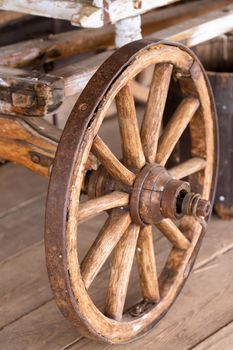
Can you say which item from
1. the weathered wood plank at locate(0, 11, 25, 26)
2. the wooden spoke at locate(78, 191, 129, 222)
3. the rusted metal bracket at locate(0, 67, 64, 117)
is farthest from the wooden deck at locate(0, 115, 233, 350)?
Result: the weathered wood plank at locate(0, 11, 25, 26)

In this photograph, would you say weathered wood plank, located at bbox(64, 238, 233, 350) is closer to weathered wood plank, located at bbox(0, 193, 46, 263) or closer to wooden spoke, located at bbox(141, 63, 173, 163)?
wooden spoke, located at bbox(141, 63, 173, 163)

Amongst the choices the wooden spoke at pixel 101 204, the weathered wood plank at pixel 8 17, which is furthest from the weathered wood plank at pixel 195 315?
the weathered wood plank at pixel 8 17

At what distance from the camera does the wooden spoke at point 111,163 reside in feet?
5.69

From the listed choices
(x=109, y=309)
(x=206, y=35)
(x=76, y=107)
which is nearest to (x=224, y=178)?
(x=206, y=35)

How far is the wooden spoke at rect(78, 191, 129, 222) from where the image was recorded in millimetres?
1697

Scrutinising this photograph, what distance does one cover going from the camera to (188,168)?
209 cm

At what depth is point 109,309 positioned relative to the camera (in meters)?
1.84

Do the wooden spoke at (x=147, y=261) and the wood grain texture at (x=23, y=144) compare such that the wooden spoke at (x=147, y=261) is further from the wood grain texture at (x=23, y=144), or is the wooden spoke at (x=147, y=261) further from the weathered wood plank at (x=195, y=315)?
the wood grain texture at (x=23, y=144)

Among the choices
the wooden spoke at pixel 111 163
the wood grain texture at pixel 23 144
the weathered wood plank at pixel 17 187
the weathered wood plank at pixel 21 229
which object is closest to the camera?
the wooden spoke at pixel 111 163

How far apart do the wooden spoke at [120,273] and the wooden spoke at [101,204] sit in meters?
0.10

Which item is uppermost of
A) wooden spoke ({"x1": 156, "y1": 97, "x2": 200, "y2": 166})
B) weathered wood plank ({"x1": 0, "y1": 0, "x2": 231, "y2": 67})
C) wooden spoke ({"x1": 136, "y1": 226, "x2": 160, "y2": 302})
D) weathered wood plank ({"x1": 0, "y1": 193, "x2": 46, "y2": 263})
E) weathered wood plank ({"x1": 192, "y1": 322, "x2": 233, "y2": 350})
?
weathered wood plank ({"x1": 0, "y1": 0, "x2": 231, "y2": 67})

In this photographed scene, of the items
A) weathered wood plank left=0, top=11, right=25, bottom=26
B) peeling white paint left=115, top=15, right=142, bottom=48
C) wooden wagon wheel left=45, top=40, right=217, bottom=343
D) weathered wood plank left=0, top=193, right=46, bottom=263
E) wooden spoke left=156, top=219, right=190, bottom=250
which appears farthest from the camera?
weathered wood plank left=0, top=11, right=25, bottom=26

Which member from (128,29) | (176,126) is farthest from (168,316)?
(128,29)

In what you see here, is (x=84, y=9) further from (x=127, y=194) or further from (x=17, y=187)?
(x=17, y=187)
